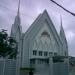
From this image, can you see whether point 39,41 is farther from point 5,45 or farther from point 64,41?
point 5,45

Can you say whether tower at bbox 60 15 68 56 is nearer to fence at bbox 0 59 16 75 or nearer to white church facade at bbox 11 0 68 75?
white church facade at bbox 11 0 68 75

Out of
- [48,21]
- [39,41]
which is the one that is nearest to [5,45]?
[39,41]

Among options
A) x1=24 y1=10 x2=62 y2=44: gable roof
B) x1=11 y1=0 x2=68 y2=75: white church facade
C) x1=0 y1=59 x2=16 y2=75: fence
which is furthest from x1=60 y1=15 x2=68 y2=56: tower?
x1=0 y1=59 x2=16 y2=75: fence

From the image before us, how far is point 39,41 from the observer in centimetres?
5181

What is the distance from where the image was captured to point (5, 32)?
114 feet

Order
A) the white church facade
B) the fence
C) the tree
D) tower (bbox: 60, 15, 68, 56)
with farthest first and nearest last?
1. tower (bbox: 60, 15, 68, 56)
2. the white church facade
3. the tree
4. the fence

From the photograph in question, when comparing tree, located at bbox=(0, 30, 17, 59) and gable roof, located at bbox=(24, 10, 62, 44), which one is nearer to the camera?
tree, located at bbox=(0, 30, 17, 59)

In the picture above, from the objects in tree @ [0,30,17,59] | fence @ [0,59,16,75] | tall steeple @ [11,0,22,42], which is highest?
tall steeple @ [11,0,22,42]

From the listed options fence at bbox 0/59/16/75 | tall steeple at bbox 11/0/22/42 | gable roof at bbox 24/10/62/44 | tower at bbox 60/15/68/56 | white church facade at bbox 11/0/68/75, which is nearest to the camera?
fence at bbox 0/59/16/75

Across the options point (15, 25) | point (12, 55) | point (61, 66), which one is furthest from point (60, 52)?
point (61, 66)

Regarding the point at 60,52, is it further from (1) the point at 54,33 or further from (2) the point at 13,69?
(2) the point at 13,69

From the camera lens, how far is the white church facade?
4922 cm

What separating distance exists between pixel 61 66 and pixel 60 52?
131 feet

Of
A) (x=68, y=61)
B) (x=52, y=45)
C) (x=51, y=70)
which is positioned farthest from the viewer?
(x=52, y=45)
